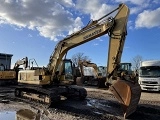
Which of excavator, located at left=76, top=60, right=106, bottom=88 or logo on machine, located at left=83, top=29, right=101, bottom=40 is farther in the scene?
excavator, located at left=76, top=60, right=106, bottom=88

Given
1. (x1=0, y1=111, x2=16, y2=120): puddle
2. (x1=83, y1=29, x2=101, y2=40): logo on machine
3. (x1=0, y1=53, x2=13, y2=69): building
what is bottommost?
(x1=0, y1=111, x2=16, y2=120): puddle

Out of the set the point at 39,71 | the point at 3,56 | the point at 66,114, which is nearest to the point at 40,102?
the point at 39,71

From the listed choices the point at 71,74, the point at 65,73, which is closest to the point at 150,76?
the point at 71,74

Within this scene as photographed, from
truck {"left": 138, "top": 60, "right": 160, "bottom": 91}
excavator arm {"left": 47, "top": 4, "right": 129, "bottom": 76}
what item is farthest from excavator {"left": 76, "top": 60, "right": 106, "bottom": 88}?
excavator arm {"left": 47, "top": 4, "right": 129, "bottom": 76}

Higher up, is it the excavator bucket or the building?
the building

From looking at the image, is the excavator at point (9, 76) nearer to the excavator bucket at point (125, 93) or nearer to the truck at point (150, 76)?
the truck at point (150, 76)

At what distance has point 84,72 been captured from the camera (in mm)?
29531

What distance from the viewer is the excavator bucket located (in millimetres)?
8781

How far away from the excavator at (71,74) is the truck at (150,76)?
339 inches

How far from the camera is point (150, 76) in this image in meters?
20.5

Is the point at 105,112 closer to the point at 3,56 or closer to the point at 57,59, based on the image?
the point at 57,59

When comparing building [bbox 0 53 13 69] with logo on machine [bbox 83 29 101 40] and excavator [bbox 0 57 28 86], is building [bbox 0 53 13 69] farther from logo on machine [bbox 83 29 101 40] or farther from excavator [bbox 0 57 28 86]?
logo on machine [bbox 83 29 101 40]

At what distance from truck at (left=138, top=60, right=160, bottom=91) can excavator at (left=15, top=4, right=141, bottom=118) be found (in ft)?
28.2

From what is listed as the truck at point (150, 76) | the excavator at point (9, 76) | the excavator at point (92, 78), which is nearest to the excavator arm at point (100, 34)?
the truck at point (150, 76)
